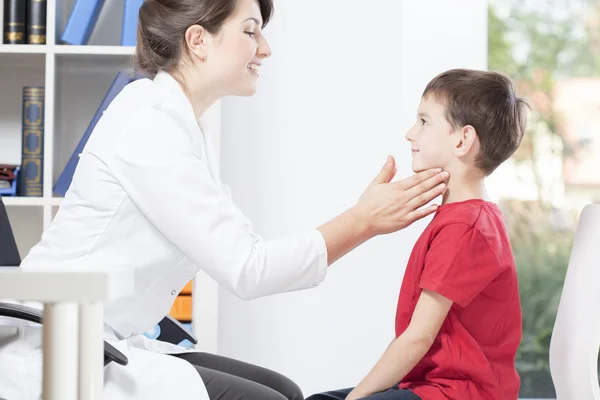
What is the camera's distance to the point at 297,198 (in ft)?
8.69

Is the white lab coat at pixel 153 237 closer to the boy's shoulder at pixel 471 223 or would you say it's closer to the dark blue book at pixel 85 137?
the boy's shoulder at pixel 471 223

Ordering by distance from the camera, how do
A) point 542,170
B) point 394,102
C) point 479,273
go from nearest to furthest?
point 479,273 < point 394,102 < point 542,170

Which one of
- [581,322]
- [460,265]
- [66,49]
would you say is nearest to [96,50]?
[66,49]

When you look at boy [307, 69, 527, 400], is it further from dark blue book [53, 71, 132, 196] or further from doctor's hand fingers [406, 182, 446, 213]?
dark blue book [53, 71, 132, 196]

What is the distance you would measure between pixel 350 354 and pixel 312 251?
4.47ft

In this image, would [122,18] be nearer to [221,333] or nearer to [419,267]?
[221,333]

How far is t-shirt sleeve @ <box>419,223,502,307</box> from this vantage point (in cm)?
129

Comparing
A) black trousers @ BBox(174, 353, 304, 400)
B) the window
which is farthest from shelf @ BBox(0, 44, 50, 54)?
the window

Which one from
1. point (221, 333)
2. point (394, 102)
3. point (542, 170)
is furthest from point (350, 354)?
point (542, 170)

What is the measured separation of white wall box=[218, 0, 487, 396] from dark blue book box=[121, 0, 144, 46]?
1.58 feet

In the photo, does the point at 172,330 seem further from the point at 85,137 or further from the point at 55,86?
the point at 55,86

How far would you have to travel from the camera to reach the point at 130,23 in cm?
222

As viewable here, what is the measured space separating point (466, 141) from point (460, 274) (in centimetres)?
26

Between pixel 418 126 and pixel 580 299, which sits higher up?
pixel 418 126
